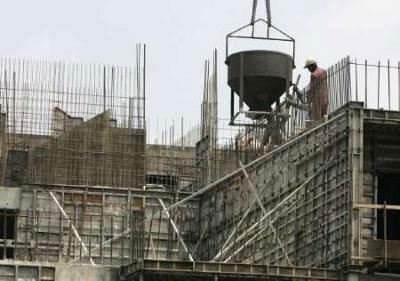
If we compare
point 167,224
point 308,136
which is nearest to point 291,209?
point 308,136

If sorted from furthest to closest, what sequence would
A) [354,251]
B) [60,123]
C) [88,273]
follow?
1. [60,123]
2. [88,273]
3. [354,251]

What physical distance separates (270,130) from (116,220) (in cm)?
543

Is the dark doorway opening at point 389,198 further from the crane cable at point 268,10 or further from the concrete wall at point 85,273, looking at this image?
the crane cable at point 268,10

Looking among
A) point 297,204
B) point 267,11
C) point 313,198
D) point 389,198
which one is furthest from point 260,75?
point 389,198

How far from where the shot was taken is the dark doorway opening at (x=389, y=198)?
29828mm

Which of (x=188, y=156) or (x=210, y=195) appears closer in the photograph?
(x=210, y=195)

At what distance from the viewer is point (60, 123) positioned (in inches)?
1630

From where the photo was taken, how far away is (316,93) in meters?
32.4

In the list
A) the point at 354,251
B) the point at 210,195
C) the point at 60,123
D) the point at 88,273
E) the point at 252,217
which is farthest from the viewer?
the point at 60,123

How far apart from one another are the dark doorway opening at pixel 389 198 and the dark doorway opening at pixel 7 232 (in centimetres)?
1037

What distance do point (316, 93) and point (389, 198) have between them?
11.7 ft

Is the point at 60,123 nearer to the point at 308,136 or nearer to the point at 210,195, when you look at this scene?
the point at 210,195

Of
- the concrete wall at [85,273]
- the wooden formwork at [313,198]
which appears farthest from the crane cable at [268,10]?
the concrete wall at [85,273]

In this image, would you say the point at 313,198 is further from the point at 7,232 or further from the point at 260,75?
the point at 7,232
